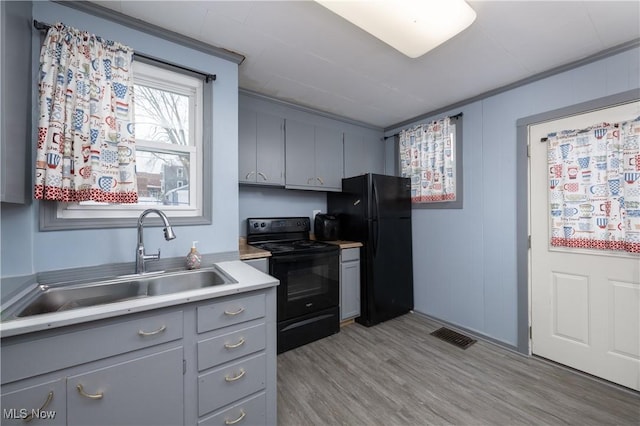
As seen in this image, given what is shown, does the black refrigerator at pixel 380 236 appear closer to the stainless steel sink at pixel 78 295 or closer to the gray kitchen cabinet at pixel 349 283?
the gray kitchen cabinet at pixel 349 283

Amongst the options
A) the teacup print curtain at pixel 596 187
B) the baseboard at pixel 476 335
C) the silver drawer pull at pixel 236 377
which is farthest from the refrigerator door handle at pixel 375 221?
the silver drawer pull at pixel 236 377

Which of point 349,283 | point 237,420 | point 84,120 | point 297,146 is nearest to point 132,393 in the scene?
point 237,420

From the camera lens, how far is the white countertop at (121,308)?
86 centimetres

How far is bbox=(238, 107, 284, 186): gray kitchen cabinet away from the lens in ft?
8.06

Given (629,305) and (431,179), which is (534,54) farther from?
(629,305)

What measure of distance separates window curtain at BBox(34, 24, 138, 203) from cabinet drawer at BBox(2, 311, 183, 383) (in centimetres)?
78

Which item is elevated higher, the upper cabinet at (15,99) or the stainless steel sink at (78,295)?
the upper cabinet at (15,99)

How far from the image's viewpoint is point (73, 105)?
53.5 inches

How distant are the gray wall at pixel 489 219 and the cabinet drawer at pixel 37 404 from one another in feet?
10.2

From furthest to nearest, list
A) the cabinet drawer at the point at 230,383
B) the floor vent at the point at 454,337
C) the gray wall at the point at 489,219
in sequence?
the floor vent at the point at 454,337, the gray wall at the point at 489,219, the cabinet drawer at the point at 230,383

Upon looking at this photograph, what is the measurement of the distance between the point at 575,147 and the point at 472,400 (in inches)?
82.7

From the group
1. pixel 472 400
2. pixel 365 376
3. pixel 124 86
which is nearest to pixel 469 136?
pixel 472 400

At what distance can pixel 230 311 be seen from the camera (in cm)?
128

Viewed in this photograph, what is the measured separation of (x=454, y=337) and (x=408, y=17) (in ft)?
9.20
